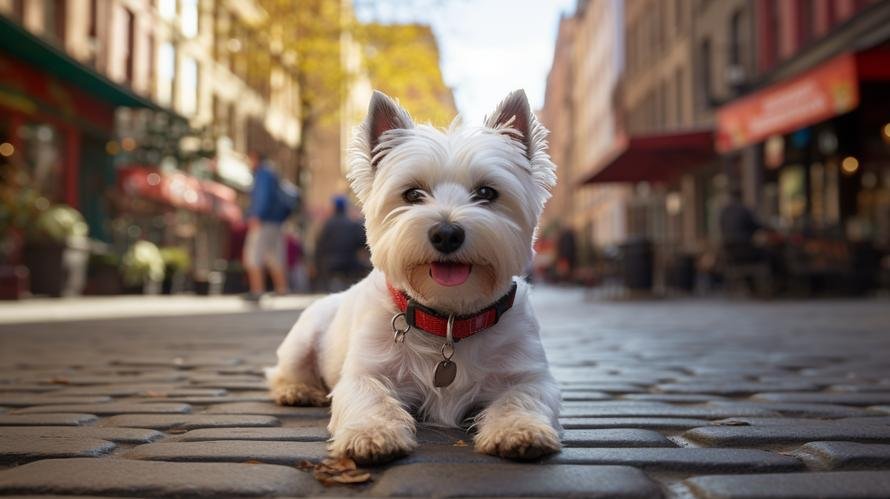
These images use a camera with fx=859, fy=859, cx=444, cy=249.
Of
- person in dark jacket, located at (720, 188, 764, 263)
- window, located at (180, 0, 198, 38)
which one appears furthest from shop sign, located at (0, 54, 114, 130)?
person in dark jacket, located at (720, 188, 764, 263)

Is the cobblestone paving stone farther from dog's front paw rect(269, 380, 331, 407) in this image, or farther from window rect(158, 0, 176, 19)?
window rect(158, 0, 176, 19)

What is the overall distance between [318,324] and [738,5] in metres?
24.0

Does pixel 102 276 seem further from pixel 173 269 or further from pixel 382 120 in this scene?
pixel 382 120

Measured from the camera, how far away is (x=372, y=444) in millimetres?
2451

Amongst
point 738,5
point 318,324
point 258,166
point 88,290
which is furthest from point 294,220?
point 318,324

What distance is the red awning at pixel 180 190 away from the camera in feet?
75.3

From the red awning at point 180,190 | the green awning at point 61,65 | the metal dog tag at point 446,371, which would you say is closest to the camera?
the metal dog tag at point 446,371

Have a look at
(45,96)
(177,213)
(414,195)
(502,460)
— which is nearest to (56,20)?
(45,96)

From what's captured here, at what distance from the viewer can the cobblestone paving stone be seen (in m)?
2.21

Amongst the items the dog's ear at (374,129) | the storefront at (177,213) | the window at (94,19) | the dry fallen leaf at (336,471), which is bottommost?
the dry fallen leaf at (336,471)

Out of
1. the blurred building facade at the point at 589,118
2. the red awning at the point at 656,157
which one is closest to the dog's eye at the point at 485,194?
the red awning at the point at 656,157

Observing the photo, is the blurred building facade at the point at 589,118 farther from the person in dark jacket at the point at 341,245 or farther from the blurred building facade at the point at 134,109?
the person in dark jacket at the point at 341,245

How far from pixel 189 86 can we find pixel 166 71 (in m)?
2.18

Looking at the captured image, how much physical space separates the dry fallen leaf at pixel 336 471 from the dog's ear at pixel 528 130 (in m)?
1.34
